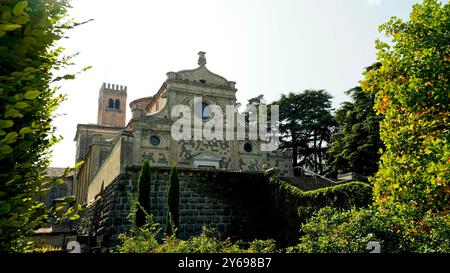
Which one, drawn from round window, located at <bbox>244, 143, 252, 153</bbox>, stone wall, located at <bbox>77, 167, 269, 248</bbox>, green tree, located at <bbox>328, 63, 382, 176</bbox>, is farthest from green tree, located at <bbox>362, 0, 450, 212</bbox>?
round window, located at <bbox>244, 143, 252, 153</bbox>

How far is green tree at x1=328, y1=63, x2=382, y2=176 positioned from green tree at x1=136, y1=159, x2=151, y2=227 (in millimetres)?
18370

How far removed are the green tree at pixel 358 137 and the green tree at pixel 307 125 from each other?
6.85 metres

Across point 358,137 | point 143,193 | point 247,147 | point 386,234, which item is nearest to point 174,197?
point 143,193

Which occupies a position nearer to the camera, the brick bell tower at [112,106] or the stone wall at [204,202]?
the stone wall at [204,202]

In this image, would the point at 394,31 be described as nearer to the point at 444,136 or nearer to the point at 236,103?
the point at 444,136

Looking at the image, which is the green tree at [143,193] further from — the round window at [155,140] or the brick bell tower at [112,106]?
the brick bell tower at [112,106]

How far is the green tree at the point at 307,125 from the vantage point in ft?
132

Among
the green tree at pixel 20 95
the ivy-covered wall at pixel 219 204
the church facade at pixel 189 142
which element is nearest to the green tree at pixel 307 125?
the church facade at pixel 189 142

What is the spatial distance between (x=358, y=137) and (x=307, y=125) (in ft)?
35.5

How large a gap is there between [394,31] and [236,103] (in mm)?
23268

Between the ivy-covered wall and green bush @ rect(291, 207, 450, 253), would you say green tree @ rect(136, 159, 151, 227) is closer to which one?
the ivy-covered wall

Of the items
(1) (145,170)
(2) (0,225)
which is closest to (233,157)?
(1) (145,170)

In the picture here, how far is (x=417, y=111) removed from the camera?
830cm

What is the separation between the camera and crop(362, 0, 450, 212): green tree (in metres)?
7.38
